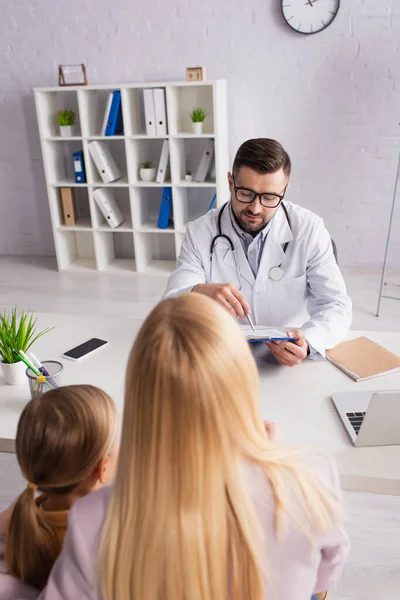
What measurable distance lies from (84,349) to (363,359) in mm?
757

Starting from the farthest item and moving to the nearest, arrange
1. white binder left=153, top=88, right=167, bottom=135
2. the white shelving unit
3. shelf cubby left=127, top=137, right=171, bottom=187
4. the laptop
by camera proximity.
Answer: shelf cubby left=127, top=137, right=171, bottom=187 < the white shelving unit < white binder left=153, top=88, right=167, bottom=135 < the laptop

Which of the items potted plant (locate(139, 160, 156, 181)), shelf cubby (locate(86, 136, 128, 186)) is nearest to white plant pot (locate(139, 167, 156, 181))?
potted plant (locate(139, 160, 156, 181))

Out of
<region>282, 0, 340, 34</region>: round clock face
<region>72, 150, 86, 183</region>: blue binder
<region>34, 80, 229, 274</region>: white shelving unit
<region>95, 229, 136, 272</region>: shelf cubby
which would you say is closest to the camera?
<region>282, 0, 340, 34</region>: round clock face

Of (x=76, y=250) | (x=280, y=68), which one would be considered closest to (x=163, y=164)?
(x=280, y=68)

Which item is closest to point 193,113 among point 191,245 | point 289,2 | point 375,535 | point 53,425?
point 289,2

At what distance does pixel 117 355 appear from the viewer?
1.55 metres

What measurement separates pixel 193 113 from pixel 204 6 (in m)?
0.66

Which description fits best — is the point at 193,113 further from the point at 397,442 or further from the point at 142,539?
the point at 142,539

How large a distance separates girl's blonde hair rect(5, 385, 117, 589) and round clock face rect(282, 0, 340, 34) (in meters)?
3.14

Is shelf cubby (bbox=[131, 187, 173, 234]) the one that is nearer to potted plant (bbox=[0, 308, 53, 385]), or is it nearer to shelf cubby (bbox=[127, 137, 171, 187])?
shelf cubby (bbox=[127, 137, 171, 187])

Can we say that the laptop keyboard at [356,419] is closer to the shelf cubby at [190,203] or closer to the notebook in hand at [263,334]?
the notebook in hand at [263,334]

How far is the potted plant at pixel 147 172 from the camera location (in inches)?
148

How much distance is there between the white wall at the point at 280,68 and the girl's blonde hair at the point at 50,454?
10.2 feet

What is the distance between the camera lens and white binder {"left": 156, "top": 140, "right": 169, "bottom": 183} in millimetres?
3648
